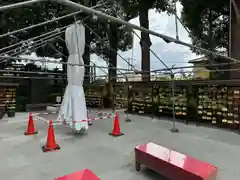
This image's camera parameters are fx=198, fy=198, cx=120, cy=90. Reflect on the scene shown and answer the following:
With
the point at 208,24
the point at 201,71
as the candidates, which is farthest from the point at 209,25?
the point at 201,71

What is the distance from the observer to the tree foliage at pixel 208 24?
10.6 m

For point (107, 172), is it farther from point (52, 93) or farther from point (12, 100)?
point (52, 93)

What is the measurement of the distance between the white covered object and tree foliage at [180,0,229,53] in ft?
22.3

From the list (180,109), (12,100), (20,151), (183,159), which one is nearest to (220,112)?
(180,109)

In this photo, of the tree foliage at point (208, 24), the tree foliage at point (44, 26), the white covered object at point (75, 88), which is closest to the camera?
the white covered object at point (75, 88)

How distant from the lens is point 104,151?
4.76 m

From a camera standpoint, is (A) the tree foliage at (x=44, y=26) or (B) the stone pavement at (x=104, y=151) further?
(A) the tree foliage at (x=44, y=26)

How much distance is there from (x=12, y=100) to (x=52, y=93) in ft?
15.2

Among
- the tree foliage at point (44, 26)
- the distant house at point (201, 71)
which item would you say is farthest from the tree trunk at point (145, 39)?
the distant house at point (201, 71)

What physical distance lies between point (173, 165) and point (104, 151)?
88.4 inches

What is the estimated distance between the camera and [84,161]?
4.13 meters

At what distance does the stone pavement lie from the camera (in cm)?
361

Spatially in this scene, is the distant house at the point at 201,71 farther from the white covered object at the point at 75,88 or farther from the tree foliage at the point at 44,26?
the tree foliage at the point at 44,26

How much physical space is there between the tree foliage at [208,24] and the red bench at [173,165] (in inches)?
342
